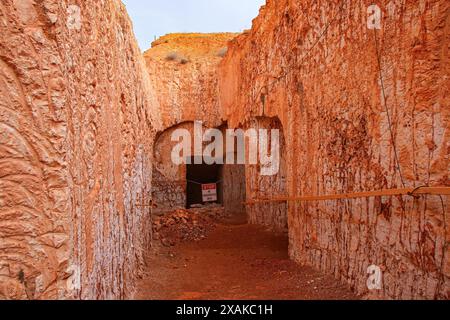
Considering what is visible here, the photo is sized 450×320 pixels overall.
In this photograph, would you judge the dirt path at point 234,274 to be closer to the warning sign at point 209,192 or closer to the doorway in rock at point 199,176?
the warning sign at point 209,192

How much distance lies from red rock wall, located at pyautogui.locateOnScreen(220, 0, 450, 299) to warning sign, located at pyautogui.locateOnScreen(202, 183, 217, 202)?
772 centimetres

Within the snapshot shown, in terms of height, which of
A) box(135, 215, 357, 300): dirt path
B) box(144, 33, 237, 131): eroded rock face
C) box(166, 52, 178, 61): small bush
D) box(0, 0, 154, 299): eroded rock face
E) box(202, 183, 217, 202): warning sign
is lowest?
box(135, 215, 357, 300): dirt path

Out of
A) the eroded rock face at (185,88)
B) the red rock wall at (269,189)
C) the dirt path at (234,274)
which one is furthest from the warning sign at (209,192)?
the dirt path at (234,274)

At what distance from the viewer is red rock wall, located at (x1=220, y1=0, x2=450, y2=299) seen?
2.65 metres

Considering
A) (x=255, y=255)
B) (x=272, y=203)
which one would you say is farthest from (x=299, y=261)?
(x=272, y=203)

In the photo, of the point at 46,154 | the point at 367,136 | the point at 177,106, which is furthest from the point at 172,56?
the point at 46,154

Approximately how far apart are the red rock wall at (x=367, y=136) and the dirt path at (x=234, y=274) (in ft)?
1.10

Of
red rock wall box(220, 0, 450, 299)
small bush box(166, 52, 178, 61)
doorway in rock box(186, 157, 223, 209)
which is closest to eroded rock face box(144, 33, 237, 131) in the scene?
small bush box(166, 52, 178, 61)

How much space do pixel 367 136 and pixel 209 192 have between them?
1028 centimetres

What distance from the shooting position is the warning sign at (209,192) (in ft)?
43.6

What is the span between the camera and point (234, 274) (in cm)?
546

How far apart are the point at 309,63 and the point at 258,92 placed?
114 inches

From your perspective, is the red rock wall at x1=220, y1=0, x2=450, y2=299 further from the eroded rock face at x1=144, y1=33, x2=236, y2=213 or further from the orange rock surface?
the eroded rock face at x1=144, y1=33, x2=236, y2=213

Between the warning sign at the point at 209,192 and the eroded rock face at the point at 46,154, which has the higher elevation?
the eroded rock face at the point at 46,154
